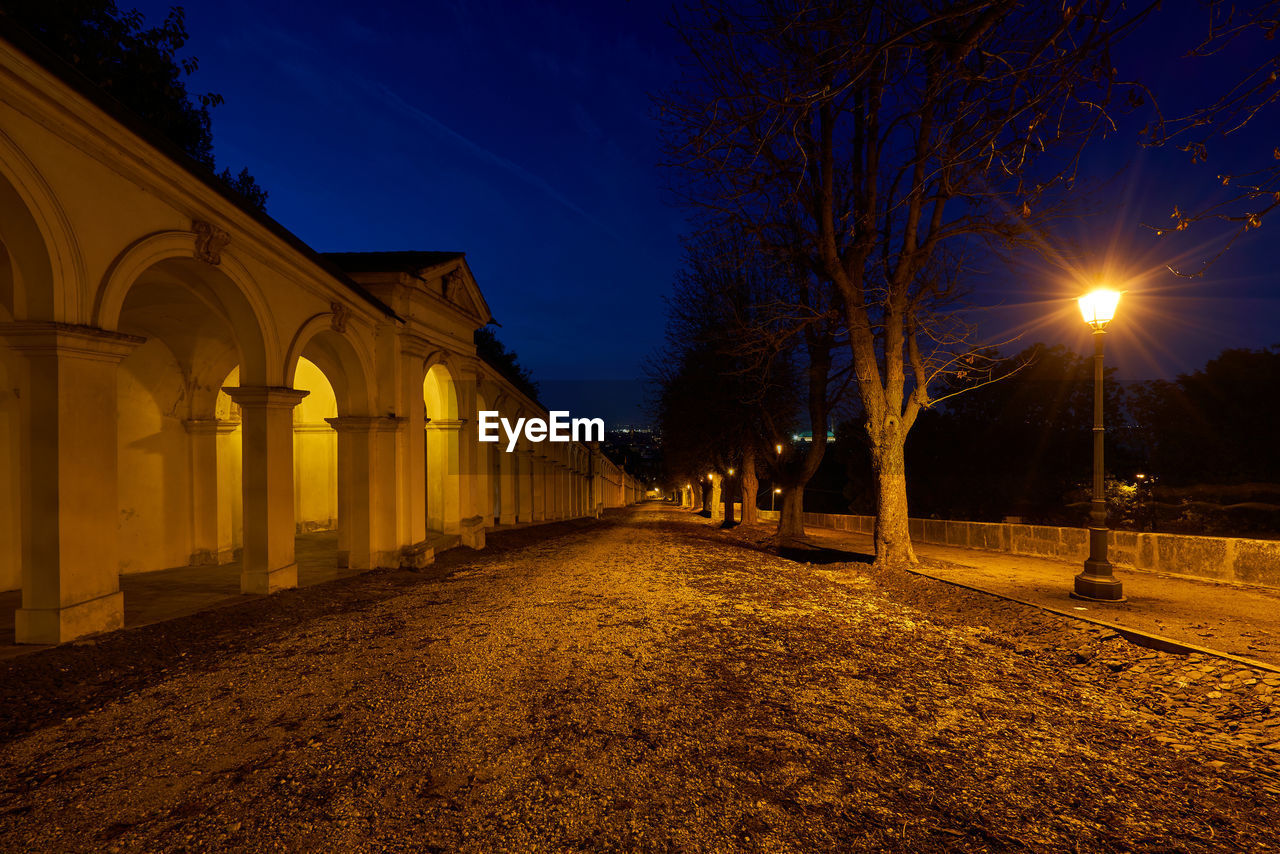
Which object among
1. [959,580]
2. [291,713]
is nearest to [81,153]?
[291,713]

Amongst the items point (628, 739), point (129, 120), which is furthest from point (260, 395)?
point (628, 739)

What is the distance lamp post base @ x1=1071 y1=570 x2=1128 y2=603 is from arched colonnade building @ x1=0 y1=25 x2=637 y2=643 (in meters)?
11.7

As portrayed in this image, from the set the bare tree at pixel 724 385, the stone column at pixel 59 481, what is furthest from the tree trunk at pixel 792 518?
the stone column at pixel 59 481

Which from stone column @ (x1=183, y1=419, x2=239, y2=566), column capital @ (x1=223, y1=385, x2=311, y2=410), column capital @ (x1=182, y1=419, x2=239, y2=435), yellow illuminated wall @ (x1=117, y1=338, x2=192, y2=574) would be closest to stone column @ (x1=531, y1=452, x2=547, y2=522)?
stone column @ (x1=183, y1=419, x2=239, y2=566)

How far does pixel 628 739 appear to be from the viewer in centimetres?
383

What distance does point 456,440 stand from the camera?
1520 cm

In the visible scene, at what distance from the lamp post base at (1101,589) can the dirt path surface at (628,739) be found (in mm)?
1588

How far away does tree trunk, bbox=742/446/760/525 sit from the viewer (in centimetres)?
2373

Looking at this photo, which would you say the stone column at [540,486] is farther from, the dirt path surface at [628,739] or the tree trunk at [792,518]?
the dirt path surface at [628,739]

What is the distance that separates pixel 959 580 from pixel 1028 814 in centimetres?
721

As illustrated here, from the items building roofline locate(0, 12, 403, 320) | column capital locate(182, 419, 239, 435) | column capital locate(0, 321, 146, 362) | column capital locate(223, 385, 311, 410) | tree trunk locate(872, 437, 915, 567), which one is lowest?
tree trunk locate(872, 437, 915, 567)

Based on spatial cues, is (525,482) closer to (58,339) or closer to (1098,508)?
(58,339)

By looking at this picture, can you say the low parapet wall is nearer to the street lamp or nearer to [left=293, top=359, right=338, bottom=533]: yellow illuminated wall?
the street lamp

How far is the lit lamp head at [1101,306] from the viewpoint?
8172 mm
